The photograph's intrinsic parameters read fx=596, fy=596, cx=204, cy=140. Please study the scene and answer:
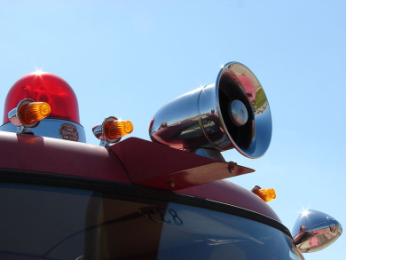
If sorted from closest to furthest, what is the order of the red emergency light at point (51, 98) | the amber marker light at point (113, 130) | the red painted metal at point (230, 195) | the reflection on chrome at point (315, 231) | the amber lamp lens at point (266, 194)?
the red painted metal at point (230, 195) → the amber marker light at point (113, 130) → the amber lamp lens at point (266, 194) → the reflection on chrome at point (315, 231) → the red emergency light at point (51, 98)

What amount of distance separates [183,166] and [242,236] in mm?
617

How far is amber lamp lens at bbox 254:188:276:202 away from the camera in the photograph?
349cm

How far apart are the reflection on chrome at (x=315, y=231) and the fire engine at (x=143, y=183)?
3.02 feet

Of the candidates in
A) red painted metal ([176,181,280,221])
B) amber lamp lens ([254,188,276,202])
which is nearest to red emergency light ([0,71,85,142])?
amber lamp lens ([254,188,276,202])

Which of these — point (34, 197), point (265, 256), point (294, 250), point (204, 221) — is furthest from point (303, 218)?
point (34, 197)

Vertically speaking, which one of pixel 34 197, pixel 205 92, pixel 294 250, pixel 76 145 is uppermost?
pixel 205 92

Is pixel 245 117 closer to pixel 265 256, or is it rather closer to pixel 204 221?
pixel 204 221

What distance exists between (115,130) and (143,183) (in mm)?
450

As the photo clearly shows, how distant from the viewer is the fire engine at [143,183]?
2.24 meters

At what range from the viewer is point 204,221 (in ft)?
8.68

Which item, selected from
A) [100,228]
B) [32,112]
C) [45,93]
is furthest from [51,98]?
[100,228]

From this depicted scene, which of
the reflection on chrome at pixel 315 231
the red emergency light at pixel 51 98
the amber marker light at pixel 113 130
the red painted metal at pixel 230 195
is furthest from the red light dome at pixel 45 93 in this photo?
the reflection on chrome at pixel 315 231

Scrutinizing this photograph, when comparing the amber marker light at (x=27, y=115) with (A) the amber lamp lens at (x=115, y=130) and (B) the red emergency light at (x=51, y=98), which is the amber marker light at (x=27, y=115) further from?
(B) the red emergency light at (x=51, y=98)

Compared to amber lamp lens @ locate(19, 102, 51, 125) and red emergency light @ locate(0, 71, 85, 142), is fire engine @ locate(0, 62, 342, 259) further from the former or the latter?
red emergency light @ locate(0, 71, 85, 142)
